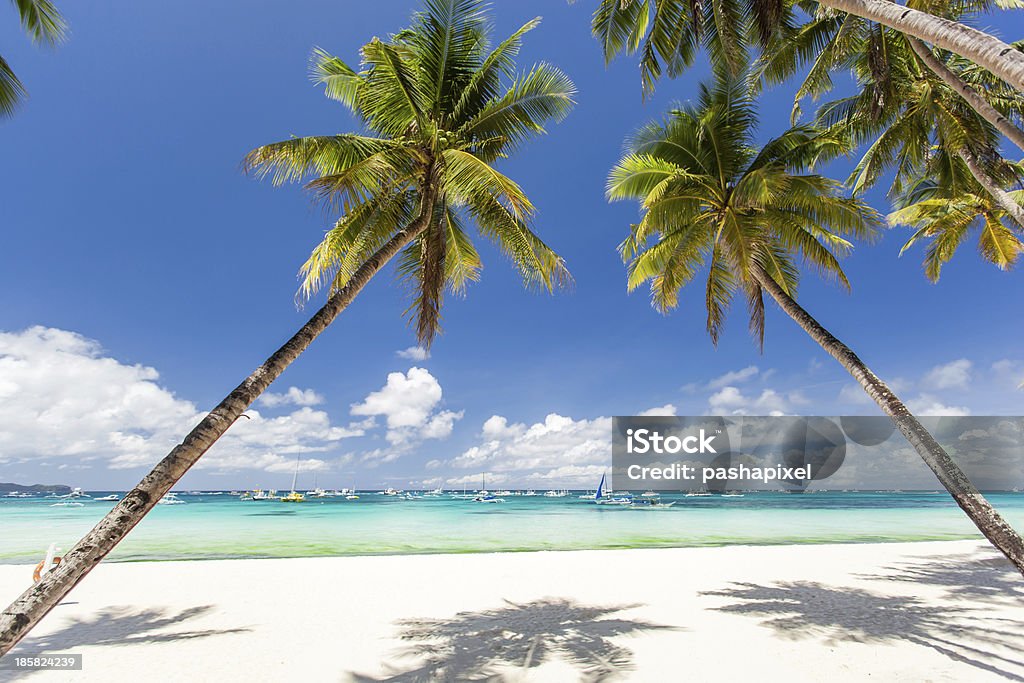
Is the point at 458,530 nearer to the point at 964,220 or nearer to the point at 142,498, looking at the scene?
the point at 964,220

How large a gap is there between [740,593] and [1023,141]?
788cm

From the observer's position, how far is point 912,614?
24.4 ft

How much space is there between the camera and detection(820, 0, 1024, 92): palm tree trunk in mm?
3865

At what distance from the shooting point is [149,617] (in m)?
7.98

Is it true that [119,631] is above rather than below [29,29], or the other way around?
below

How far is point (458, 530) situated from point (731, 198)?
25.5m

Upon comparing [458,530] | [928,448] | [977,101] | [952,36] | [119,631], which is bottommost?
[458,530]

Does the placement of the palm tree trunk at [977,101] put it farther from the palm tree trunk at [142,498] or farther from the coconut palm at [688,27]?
the palm tree trunk at [142,498]

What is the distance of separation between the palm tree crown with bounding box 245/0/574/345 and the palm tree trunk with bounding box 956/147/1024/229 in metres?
6.07

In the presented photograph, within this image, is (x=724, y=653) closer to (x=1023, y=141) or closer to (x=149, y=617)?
(x=1023, y=141)

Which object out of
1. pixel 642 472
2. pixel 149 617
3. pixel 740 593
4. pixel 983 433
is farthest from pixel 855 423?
pixel 149 617

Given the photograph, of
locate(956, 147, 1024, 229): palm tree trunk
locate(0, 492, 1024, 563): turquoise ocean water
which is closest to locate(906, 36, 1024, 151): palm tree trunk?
locate(956, 147, 1024, 229): palm tree trunk

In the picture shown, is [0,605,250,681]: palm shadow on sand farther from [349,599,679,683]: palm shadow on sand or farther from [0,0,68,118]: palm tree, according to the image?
[0,0,68,118]: palm tree

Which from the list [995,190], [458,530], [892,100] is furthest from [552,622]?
[458,530]
